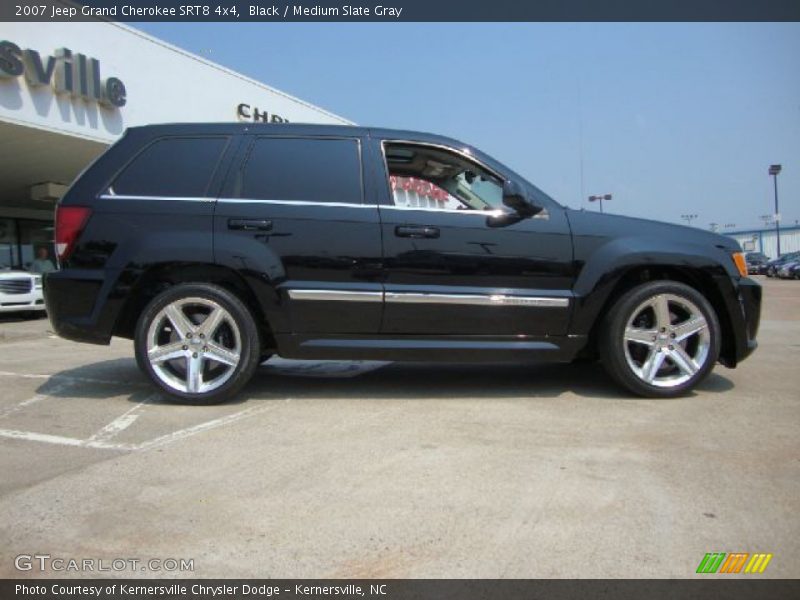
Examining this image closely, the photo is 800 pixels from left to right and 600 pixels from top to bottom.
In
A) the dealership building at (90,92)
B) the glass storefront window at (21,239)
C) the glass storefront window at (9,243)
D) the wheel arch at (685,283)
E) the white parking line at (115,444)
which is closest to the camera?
the white parking line at (115,444)

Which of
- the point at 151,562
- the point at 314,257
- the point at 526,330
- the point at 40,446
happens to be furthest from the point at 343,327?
the point at 151,562

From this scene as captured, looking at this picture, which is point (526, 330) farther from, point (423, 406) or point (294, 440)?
point (294, 440)

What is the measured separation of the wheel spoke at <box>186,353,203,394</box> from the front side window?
1753 millimetres

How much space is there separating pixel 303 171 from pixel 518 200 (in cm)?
150

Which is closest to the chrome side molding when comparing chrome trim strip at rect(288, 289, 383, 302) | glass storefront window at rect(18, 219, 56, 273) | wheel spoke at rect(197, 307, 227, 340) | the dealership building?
chrome trim strip at rect(288, 289, 383, 302)

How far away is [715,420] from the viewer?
3912mm

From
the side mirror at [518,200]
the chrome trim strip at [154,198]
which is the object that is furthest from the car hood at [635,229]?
the chrome trim strip at [154,198]

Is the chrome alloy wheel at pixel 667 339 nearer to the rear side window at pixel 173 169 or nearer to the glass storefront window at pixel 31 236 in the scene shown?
the rear side window at pixel 173 169

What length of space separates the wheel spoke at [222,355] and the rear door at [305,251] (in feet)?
1.10

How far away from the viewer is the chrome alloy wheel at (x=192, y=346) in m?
4.27

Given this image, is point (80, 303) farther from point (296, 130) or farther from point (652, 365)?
point (652, 365)

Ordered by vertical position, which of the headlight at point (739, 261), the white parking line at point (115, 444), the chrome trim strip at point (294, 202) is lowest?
the white parking line at point (115, 444)

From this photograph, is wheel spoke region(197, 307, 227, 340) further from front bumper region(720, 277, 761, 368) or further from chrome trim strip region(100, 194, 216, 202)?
front bumper region(720, 277, 761, 368)

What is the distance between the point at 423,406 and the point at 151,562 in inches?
89.1
